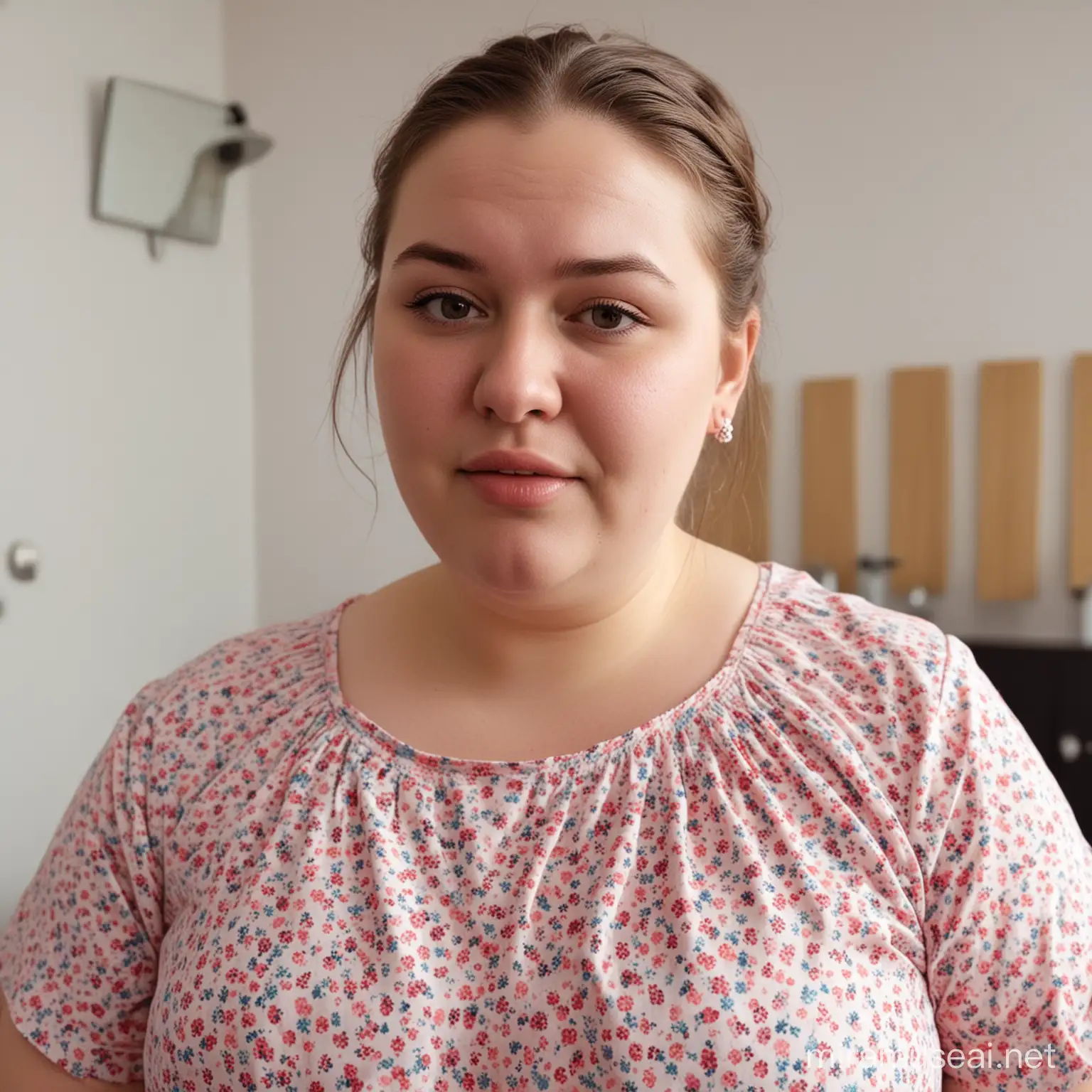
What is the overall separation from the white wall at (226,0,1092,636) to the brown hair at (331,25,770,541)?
144 cm

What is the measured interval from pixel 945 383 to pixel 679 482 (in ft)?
6.04

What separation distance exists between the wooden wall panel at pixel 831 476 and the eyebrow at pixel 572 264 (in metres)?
1.88

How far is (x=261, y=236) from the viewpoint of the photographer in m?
3.22

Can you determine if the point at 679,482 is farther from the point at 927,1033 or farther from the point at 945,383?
the point at 945,383

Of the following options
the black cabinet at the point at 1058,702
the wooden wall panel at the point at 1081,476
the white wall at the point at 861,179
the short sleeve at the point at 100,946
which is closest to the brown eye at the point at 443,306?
the short sleeve at the point at 100,946

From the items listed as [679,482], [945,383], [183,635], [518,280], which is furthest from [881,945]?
[183,635]

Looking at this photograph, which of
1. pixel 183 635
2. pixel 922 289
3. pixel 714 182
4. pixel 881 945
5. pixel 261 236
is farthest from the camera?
pixel 261 236

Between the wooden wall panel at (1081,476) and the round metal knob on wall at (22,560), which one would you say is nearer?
the round metal knob on wall at (22,560)

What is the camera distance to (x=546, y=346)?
36.0 inches

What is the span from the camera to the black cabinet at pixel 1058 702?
2.26 meters

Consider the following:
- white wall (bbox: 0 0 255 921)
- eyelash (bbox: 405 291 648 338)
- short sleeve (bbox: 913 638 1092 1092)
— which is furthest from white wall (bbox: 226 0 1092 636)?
short sleeve (bbox: 913 638 1092 1092)

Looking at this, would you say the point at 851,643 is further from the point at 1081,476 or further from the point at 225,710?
the point at 1081,476

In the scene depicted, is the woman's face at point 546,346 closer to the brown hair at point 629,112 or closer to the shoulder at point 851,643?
the brown hair at point 629,112

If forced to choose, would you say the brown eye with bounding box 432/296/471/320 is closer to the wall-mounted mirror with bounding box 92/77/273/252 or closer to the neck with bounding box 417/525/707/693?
the neck with bounding box 417/525/707/693
